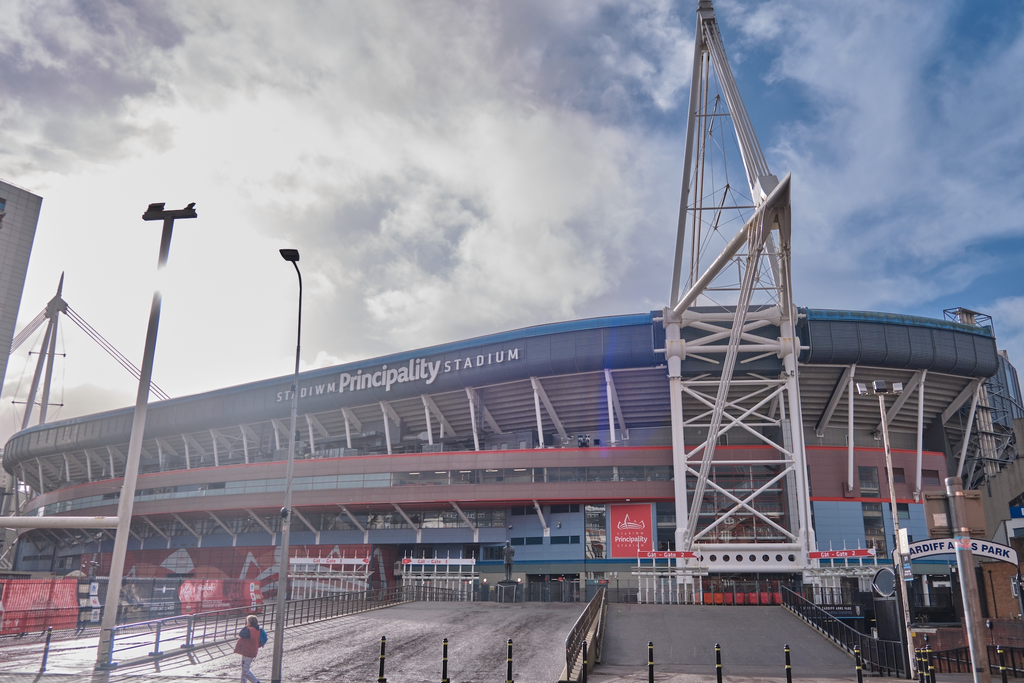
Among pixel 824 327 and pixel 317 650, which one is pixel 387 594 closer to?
pixel 317 650

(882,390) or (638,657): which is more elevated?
(882,390)

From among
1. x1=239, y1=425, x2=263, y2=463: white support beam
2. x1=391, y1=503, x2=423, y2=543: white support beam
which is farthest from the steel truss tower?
x1=239, y1=425, x2=263, y2=463: white support beam

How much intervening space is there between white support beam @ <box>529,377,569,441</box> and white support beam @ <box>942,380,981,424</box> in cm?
3267

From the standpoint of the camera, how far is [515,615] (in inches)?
1371

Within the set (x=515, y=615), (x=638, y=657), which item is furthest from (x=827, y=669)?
(x=515, y=615)

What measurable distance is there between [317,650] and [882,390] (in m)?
20.8

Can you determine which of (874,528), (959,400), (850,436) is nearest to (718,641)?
(850,436)

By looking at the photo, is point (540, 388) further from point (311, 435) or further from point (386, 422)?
point (311, 435)

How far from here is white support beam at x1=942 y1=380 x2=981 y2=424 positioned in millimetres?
60094

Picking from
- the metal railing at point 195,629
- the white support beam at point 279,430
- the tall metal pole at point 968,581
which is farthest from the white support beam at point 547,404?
the tall metal pole at point 968,581

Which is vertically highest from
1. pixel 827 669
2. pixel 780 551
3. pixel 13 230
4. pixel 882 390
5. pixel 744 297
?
pixel 13 230

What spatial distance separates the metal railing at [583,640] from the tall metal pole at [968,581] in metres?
8.47

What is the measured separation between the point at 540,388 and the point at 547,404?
2.09 meters

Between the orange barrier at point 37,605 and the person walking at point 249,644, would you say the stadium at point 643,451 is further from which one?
the person walking at point 249,644
